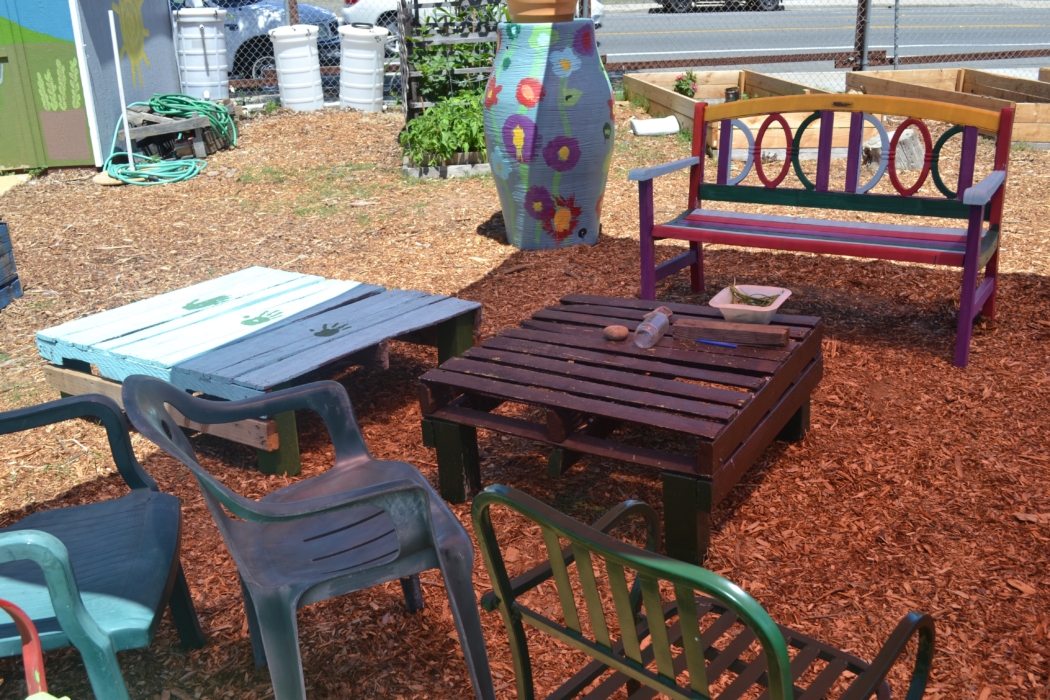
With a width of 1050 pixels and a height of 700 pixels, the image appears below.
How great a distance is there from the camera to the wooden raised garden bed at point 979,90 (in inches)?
320

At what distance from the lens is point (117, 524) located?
247 cm

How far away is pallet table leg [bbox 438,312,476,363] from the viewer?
4.21 m

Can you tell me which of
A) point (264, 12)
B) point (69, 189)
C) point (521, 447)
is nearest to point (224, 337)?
point (521, 447)

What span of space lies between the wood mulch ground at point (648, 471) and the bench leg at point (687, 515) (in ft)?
0.66

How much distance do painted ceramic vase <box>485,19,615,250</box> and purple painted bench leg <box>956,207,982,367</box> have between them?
2.55m

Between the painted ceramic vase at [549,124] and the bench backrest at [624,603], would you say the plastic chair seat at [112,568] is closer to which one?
the bench backrest at [624,603]

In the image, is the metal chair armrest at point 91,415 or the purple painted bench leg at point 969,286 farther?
the purple painted bench leg at point 969,286

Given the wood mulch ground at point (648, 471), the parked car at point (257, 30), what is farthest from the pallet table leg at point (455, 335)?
the parked car at point (257, 30)

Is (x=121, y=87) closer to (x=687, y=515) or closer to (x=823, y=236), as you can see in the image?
(x=823, y=236)

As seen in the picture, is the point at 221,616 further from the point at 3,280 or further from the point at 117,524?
the point at 3,280

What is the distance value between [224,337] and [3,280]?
2.68 metres

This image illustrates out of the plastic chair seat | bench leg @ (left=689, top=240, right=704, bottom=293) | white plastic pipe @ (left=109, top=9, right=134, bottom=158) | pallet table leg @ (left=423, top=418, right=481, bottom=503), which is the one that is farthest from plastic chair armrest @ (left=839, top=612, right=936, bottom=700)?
white plastic pipe @ (left=109, top=9, right=134, bottom=158)

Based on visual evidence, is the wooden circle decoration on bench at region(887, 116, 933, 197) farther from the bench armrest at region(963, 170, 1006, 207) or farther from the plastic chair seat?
the plastic chair seat

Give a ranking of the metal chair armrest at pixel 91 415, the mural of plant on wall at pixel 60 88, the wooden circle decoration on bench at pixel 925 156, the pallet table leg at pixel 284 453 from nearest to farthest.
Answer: the metal chair armrest at pixel 91 415, the pallet table leg at pixel 284 453, the wooden circle decoration on bench at pixel 925 156, the mural of plant on wall at pixel 60 88
